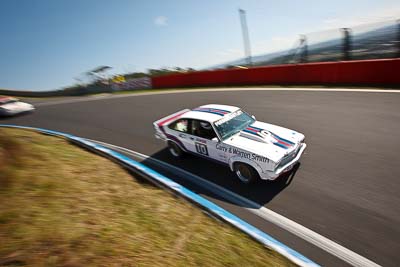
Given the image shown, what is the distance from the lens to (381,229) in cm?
398

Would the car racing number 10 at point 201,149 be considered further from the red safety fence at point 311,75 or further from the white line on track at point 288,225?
the red safety fence at point 311,75

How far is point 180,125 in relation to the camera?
22.9 feet

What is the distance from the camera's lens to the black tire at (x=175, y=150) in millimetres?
7098

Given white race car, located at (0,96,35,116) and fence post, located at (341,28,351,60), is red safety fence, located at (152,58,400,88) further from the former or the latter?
white race car, located at (0,96,35,116)

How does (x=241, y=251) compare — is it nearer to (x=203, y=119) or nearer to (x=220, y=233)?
(x=220, y=233)

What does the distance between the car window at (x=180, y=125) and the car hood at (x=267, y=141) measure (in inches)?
55.8

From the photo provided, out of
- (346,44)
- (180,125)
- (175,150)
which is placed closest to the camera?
(180,125)

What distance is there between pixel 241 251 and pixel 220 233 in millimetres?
471

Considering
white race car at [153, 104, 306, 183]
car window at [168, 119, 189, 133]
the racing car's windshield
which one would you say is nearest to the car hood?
white race car at [153, 104, 306, 183]

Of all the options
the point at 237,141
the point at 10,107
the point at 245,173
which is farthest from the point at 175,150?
the point at 10,107

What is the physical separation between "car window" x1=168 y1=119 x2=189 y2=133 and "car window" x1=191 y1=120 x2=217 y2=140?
29 centimetres

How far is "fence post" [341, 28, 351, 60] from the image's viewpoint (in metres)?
12.8

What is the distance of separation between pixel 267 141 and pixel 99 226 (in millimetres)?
3798

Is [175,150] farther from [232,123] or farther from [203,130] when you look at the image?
[232,123]
